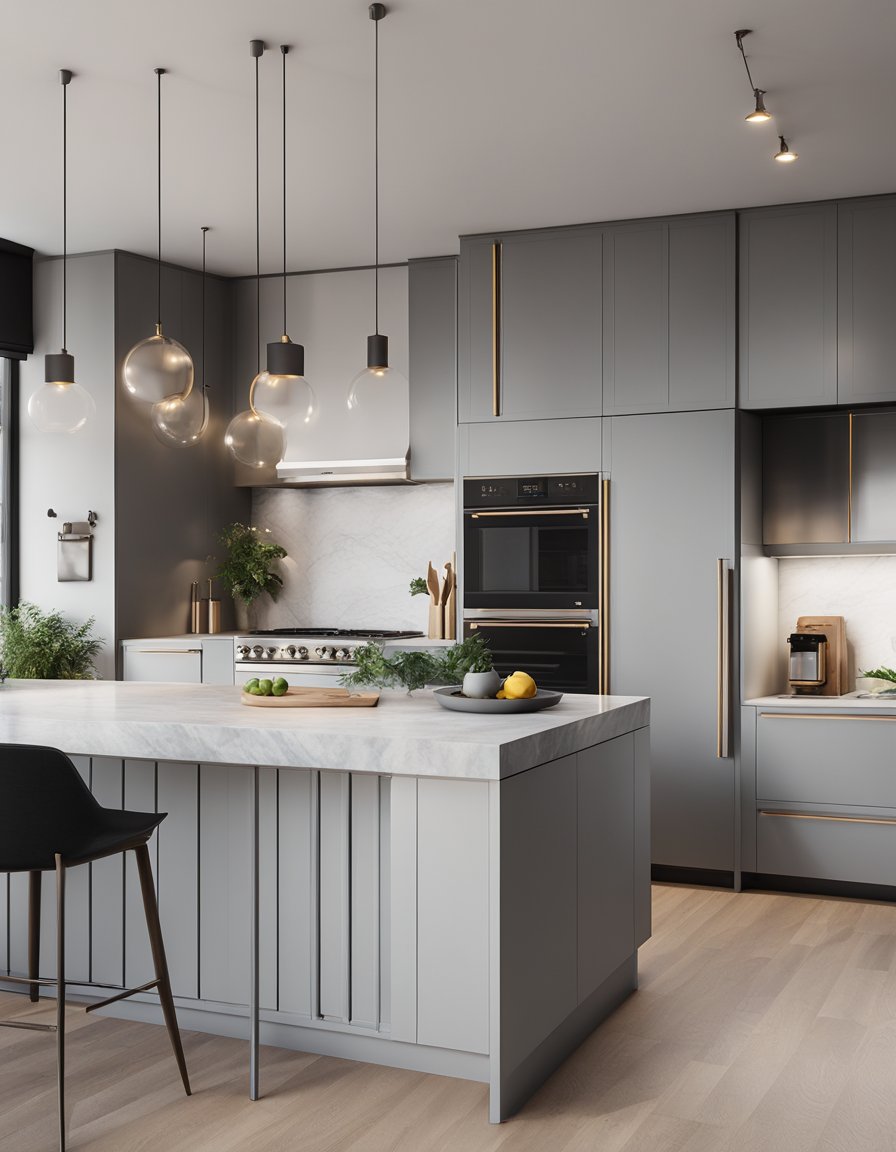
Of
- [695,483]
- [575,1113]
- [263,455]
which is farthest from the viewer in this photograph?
[695,483]

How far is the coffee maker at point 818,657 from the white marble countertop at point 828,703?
118mm

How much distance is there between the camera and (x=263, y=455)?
3605 millimetres

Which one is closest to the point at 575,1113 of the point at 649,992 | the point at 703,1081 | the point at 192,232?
the point at 703,1081

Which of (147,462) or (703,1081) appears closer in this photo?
(703,1081)

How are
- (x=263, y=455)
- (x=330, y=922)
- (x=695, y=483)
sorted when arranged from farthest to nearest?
(x=695, y=483) < (x=263, y=455) < (x=330, y=922)

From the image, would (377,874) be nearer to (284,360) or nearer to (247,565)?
(284,360)

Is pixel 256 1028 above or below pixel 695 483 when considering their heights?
below

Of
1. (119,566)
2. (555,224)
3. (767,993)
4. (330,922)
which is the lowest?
(767,993)

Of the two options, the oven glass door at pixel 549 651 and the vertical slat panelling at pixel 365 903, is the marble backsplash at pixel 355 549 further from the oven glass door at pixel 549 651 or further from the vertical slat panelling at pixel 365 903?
the vertical slat panelling at pixel 365 903

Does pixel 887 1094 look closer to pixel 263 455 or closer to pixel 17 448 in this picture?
pixel 263 455

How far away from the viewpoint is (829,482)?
5.20 m

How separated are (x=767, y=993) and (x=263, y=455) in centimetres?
226

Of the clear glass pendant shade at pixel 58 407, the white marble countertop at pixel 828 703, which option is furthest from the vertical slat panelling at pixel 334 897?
the white marble countertop at pixel 828 703

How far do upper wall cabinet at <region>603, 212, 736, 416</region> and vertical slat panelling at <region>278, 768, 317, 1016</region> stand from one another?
8.62 ft
